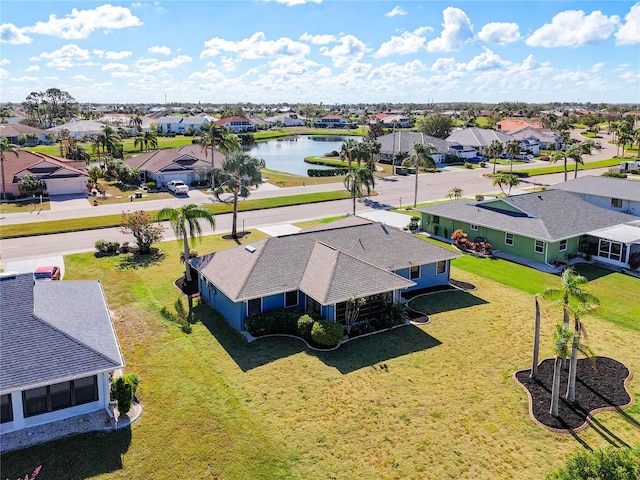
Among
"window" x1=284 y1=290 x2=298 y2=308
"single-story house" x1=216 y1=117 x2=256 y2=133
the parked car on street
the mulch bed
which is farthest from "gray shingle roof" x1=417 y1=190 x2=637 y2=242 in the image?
"single-story house" x1=216 y1=117 x2=256 y2=133

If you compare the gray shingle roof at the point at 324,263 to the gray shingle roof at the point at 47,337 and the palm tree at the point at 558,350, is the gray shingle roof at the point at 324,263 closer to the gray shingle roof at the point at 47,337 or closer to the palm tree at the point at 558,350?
the gray shingle roof at the point at 47,337

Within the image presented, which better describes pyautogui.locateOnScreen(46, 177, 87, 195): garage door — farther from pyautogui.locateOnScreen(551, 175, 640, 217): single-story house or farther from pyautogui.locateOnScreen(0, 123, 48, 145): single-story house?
pyautogui.locateOnScreen(551, 175, 640, 217): single-story house

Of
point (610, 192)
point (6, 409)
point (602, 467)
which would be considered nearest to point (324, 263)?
point (6, 409)

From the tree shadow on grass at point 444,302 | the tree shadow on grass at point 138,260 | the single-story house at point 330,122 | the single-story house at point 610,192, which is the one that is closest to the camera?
the tree shadow on grass at point 444,302

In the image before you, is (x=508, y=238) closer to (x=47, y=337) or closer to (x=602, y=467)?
(x=602, y=467)

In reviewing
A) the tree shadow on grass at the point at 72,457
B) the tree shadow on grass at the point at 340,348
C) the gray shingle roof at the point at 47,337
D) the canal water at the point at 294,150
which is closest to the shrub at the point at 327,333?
the tree shadow on grass at the point at 340,348

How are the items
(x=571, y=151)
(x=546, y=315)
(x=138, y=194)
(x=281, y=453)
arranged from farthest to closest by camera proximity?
(x=571, y=151)
(x=138, y=194)
(x=546, y=315)
(x=281, y=453)

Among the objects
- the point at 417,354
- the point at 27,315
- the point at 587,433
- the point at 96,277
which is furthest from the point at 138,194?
the point at 587,433

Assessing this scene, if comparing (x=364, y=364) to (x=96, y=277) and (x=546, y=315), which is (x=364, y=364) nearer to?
(x=546, y=315)
